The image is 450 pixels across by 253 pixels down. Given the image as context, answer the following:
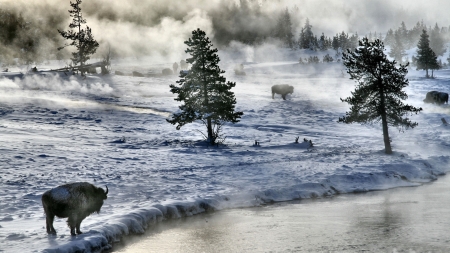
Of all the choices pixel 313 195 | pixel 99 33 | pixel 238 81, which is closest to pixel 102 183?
pixel 313 195

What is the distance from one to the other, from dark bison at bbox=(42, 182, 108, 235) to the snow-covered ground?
0.43 m

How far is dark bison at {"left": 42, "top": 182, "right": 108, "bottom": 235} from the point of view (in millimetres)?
11609

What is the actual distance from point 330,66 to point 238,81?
3420 cm

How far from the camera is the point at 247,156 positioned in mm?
26594

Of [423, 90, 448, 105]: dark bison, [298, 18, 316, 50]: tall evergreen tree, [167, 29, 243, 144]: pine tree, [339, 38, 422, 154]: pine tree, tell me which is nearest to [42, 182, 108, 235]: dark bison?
[167, 29, 243, 144]: pine tree

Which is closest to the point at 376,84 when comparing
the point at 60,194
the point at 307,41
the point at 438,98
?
the point at 60,194

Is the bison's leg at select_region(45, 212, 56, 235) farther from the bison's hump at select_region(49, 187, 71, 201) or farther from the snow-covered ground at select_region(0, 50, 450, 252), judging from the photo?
the bison's hump at select_region(49, 187, 71, 201)

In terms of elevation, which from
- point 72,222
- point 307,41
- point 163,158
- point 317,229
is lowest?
point 317,229

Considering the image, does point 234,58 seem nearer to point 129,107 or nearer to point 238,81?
point 238,81

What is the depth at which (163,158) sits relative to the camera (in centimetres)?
2527

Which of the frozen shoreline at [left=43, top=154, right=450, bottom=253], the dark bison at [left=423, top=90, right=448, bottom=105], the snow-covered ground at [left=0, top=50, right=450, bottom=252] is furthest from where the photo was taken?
the dark bison at [left=423, top=90, right=448, bottom=105]

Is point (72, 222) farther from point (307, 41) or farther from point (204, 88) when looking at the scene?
point (307, 41)

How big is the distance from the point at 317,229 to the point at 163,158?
1305 centimetres

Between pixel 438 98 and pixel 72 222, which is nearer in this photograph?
pixel 72 222
